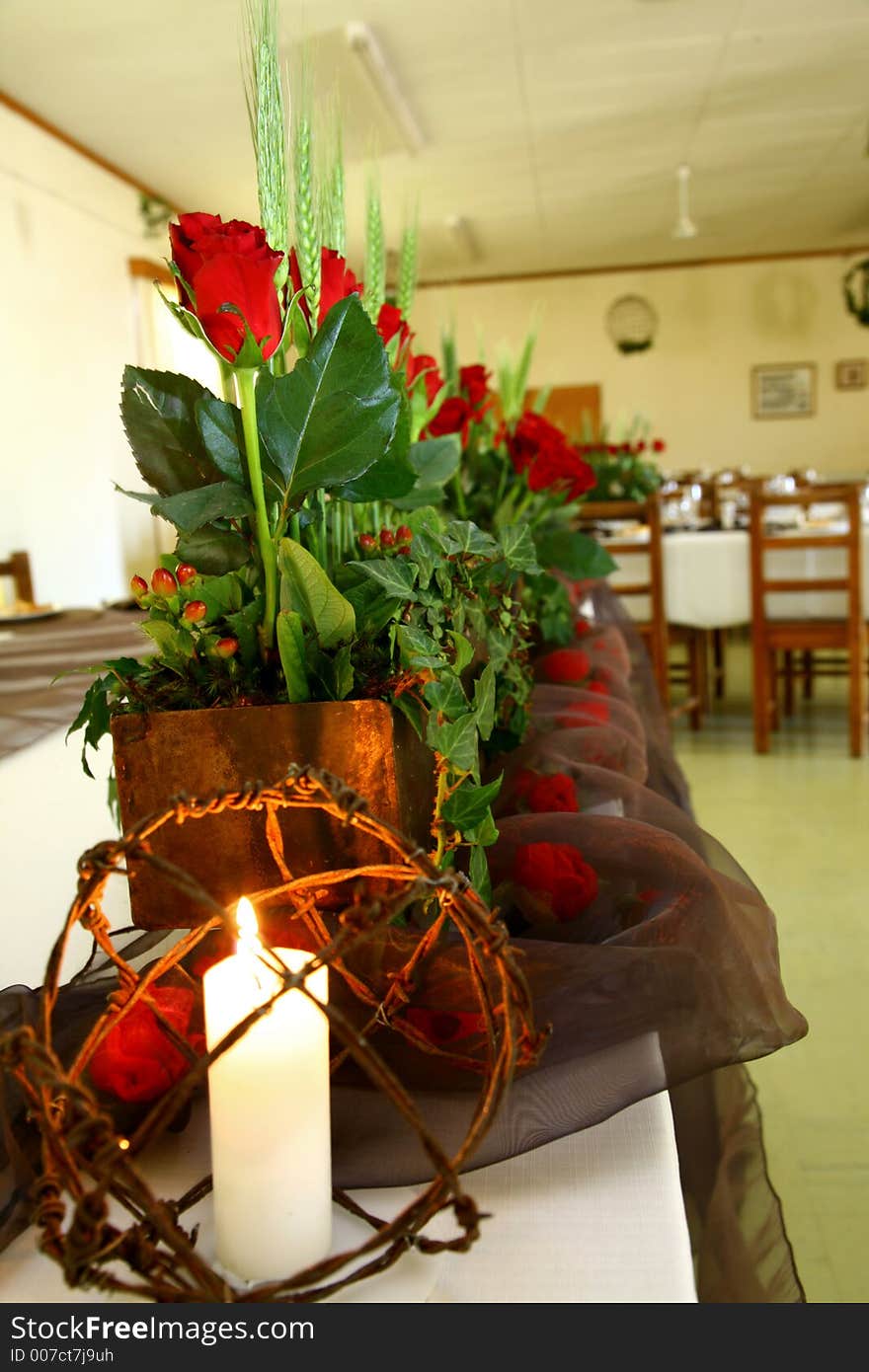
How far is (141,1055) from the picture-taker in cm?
47

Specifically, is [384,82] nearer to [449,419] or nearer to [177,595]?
[449,419]

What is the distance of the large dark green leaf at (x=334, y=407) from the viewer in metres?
0.53

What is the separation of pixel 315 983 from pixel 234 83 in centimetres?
536

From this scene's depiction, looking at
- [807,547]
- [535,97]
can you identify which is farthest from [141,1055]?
[535,97]

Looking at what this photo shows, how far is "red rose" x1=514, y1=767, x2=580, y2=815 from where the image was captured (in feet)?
2.50

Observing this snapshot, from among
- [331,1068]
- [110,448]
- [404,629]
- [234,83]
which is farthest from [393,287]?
[110,448]

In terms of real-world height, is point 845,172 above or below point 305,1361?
above

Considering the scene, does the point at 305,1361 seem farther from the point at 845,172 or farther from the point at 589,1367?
the point at 845,172

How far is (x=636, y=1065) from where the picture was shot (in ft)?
1.59

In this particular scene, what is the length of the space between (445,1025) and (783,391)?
10.5 meters

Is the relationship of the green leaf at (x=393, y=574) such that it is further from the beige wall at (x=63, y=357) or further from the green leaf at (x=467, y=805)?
the beige wall at (x=63, y=357)

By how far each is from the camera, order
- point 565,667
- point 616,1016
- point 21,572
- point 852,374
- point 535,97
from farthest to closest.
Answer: point 852,374 → point 535,97 → point 21,572 → point 565,667 → point 616,1016

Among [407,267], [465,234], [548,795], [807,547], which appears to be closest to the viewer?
[548,795]

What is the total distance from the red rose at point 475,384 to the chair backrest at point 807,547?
93.1 inches
